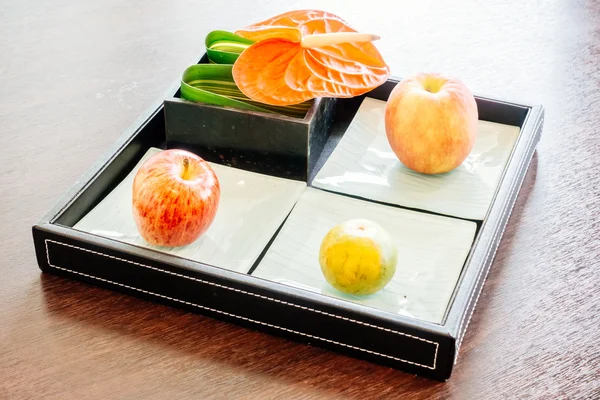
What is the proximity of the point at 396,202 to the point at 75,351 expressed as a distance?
467 mm

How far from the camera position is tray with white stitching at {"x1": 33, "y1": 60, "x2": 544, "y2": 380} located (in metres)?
0.98

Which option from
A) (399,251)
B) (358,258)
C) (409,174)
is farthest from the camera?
(409,174)

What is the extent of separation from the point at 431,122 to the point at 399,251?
196mm

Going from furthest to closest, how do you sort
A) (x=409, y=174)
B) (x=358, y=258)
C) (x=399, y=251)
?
(x=409, y=174) → (x=399, y=251) → (x=358, y=258)

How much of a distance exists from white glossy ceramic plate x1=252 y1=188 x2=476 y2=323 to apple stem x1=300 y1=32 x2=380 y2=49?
21cm

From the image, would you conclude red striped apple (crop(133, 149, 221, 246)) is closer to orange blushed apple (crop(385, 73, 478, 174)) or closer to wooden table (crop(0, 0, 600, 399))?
wooden table (crop(0, 0, 600, 399))

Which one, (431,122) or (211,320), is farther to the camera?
(431,122)

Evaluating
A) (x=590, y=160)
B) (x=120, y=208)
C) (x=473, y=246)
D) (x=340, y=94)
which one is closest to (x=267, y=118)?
(x=340, y=94)

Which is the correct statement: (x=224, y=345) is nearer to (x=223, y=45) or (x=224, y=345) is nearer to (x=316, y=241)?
(x=316, y=241)

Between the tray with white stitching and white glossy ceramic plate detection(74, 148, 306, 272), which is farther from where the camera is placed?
white glossy ceramic plate detection(74, 148, 306, 272)

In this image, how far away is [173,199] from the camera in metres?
1.08

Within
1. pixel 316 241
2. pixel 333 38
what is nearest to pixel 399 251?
pixel 316 241

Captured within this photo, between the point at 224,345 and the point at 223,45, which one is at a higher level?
the point at 223,45

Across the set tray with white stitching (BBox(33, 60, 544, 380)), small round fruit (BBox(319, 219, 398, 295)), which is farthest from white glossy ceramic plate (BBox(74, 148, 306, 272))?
small round fruit (BBox(319, 219, 398, 295))
